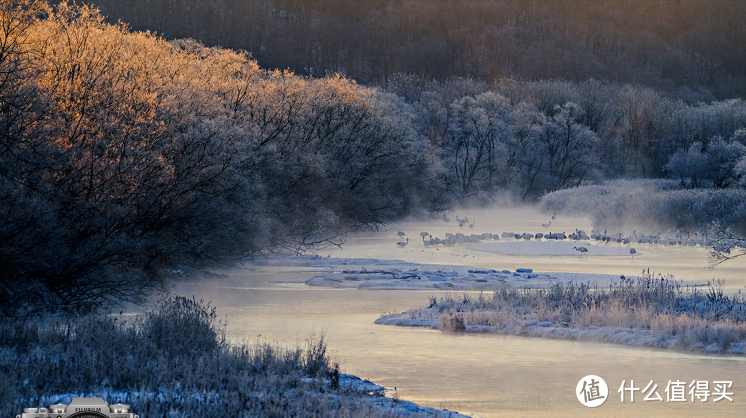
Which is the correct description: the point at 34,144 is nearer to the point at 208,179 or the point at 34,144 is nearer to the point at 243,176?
the point at 208,179

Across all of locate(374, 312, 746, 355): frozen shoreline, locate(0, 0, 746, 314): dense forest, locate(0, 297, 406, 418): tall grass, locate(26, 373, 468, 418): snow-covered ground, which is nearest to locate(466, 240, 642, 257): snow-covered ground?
locate(0, 0, 746, 314): dense forest

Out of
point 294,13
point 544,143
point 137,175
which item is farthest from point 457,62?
point 137,175

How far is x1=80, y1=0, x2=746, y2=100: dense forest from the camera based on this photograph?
155 metres

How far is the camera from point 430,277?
30.0m

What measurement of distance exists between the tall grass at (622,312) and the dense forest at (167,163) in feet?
27.9

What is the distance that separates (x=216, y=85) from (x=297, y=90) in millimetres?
7372

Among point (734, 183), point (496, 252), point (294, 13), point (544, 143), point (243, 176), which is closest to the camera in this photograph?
point (243, 176)

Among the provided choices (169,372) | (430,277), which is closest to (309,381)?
(169,372)

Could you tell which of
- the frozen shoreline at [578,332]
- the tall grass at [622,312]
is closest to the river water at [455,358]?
the frozen shoreline at [578,332]

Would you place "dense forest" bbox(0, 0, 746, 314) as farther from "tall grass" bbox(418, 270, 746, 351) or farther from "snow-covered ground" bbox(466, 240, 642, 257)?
"tall grass" bbox(418, 270, 746, 351)

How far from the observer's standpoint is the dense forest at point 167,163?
758 inches

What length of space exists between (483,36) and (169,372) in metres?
164

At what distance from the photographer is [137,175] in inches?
928

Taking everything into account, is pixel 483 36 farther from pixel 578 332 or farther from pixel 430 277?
pixel 578 332
